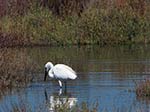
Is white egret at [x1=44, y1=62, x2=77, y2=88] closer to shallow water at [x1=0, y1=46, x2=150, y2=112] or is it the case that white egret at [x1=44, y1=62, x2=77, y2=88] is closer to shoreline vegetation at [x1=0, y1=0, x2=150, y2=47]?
shallow water at [x1=0, y1=46, x2=150, y2=112]

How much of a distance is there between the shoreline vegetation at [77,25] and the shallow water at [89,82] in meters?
4.15

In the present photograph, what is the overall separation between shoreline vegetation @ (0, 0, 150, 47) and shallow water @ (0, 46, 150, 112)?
4153 millimetres

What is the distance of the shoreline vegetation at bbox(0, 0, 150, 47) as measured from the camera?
129 feet

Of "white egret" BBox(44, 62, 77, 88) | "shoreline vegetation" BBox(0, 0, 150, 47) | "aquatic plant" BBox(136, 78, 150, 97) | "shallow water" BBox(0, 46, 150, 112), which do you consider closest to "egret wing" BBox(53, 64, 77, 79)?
"white egret" BBox(44, 62, 77, 88)

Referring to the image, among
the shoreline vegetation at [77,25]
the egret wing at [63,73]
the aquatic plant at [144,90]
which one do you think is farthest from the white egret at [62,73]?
the shoreline vegetation at [77,25]

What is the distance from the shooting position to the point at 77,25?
133 ft

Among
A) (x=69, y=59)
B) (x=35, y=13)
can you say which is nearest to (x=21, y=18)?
(x=35, y=13)

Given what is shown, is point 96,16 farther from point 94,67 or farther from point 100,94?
point 100,94

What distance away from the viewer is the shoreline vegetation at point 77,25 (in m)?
39.4

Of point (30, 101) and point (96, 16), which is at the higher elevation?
point (96, 16)

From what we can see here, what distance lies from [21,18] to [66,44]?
3.33m

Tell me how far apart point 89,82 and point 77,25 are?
17.9m

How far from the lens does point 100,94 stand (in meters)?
20.0

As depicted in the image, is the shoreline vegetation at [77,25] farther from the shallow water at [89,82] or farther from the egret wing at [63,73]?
the egret wing at [63,73]
